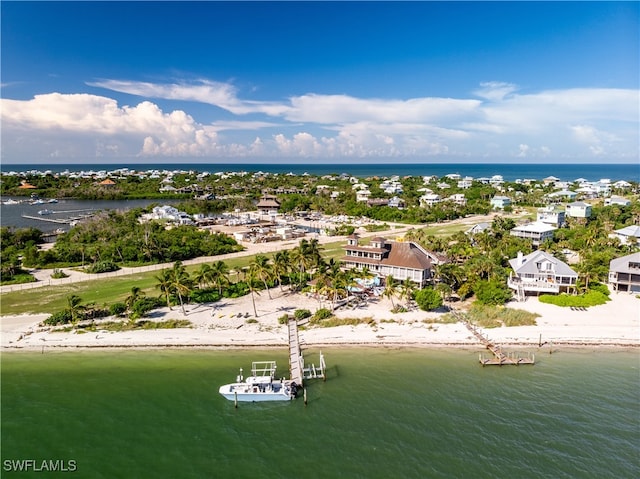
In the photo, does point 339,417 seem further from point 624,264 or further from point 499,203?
point 499,203

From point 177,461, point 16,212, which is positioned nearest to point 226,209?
point 16,212

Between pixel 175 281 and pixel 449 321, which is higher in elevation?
pixel 175 281

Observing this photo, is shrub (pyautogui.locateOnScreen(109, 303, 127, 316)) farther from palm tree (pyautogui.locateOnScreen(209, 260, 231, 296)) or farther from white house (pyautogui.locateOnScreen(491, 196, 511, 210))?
white house (pyautogui.locateOnScreen(491, 196, 511, 210))

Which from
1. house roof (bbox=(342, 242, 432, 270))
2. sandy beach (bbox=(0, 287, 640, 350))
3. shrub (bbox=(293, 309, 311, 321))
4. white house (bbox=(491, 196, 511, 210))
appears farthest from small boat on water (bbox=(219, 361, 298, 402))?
white house (bbox=(491, 196, 511, 210))

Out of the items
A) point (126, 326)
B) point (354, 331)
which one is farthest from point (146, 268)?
point (354, 331)

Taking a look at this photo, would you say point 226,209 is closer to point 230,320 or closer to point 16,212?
point 16,212

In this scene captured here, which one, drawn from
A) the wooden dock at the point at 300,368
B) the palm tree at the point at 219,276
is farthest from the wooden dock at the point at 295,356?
the palm tree at the point at 219,276
